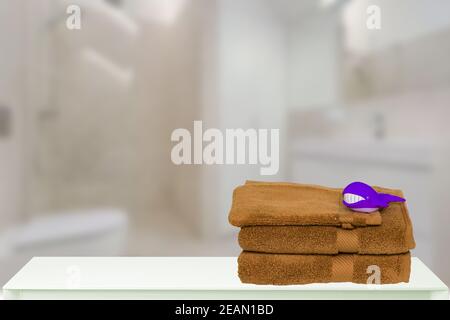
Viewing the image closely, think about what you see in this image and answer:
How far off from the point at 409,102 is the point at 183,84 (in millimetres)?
614

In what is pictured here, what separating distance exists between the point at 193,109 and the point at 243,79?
160mm

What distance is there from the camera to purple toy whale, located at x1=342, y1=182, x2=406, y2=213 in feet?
3.22

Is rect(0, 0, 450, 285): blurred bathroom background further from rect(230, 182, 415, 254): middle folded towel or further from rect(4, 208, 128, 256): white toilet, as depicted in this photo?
rect(230, 182, 415, 254): middle folded towel

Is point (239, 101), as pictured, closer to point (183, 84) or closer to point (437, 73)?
point (183, 84)

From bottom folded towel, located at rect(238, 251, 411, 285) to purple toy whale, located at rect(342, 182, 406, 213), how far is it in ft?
0.33

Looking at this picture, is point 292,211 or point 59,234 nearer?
point 292,211

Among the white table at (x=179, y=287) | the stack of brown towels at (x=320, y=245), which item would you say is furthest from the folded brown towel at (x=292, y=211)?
the white table at (x=179, y=287)

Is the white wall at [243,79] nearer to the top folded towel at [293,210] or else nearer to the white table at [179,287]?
the top folded towel at [293,210]

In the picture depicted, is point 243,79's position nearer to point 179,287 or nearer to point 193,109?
point 193,109

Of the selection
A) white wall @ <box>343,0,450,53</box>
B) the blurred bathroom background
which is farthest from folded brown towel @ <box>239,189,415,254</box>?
white wall @ <box>343,0,450,53</box>

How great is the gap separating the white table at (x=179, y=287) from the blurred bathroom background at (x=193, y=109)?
19 cm

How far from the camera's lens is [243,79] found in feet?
4.16

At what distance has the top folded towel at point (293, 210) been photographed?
952 millimetres

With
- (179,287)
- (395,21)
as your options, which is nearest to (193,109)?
(179,287)
